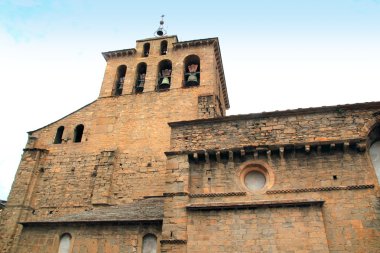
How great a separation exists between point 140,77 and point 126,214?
9.51 metres

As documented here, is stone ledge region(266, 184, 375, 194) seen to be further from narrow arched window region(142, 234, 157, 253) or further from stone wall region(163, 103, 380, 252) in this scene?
narrow arched window region(142, 234, 157, 253)

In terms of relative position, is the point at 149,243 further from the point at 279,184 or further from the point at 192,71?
the point at 192,71

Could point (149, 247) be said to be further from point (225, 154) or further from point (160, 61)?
point (160, 61)

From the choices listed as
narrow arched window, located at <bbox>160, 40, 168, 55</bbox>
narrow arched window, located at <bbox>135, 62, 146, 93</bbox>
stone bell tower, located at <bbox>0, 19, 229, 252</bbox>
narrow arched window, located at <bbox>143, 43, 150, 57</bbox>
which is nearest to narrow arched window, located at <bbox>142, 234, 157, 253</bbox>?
stone bell tower, located at <bbox>0, 19, 229, 252</bbox>

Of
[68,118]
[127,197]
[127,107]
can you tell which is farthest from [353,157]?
[68,118]

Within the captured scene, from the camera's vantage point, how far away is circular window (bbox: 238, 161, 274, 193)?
9297 mm

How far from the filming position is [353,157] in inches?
356

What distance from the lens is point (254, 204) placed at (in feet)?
28.9

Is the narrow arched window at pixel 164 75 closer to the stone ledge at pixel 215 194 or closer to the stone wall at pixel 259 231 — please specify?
the stone ledge at pixel 215 194

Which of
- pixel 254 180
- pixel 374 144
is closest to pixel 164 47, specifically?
pixel 254 180

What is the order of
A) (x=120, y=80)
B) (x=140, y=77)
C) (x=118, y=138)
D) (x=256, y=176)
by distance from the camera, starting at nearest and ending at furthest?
(x=256, y=176) → (x=118, y=138) → (x=140, y=77) → (x=120, y=80)

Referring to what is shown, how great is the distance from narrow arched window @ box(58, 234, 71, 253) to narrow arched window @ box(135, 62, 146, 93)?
884 centimetres

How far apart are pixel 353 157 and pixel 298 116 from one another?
75.9 inches

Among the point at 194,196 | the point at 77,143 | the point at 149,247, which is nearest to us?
the point at 194,196
